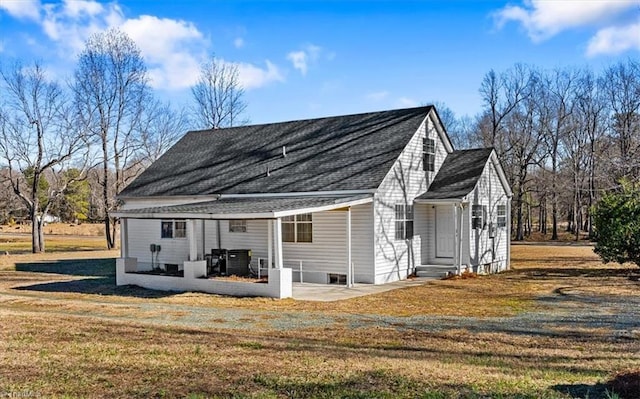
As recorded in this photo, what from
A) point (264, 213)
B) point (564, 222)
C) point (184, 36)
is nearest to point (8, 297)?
point (264, 213)

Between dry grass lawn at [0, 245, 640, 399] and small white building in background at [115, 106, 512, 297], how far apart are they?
2.37 meters

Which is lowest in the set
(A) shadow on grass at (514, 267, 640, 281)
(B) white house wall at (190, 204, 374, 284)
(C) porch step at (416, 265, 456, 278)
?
(A) shadow on grass at (514, 267, 640, 281)

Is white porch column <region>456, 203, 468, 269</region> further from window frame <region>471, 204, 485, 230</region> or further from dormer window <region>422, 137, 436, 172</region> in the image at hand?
dormer window <region>422, 137, 436, 172</region>

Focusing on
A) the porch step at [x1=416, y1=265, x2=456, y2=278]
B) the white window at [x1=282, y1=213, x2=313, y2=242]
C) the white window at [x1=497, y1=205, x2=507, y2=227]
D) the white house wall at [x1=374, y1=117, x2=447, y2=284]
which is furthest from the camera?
the white window at [x1=497, y1=205, x2=507, y2=227]

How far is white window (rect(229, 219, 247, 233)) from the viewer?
20.7m

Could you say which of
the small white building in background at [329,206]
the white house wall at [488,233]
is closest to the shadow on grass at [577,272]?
the white house wall at [488,233]

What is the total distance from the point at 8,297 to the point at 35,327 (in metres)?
6.54

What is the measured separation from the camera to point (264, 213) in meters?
15.4

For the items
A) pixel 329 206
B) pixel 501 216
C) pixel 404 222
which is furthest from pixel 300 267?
pixel 501 216

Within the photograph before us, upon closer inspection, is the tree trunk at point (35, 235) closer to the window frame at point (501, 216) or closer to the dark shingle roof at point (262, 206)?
the dark shingle roof at point (262, 206)

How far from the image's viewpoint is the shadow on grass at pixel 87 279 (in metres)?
17.3

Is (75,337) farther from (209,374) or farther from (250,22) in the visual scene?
(250,22)

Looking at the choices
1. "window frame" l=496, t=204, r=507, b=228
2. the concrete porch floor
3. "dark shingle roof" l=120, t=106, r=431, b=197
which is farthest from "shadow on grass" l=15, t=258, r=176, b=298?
"window frame" l=496, t=204, r=507, b=228

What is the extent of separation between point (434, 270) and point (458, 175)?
3899 millimetres
